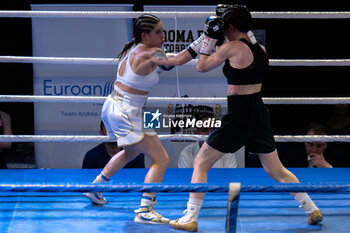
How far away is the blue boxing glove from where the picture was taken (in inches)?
89.7

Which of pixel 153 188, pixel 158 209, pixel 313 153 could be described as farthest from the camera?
pixel 313 153

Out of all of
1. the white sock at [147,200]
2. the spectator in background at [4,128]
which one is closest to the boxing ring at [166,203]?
the white sock at [147,200]

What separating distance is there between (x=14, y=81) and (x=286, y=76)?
2.92 m

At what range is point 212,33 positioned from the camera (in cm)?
229

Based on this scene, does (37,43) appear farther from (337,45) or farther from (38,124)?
(337,45)

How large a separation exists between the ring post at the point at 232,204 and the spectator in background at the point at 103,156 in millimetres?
2199

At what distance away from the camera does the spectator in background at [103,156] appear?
3.96 metres


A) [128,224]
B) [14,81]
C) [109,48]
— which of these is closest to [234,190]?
[128,224]

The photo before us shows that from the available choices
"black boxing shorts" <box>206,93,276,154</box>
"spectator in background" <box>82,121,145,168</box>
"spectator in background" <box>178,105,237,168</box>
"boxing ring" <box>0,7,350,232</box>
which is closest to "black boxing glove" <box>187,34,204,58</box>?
"black boxing shorts" <box>206,93,276,154</box>

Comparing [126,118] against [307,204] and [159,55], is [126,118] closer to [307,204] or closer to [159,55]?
[159,55]

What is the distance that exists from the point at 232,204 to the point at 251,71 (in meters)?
0.81

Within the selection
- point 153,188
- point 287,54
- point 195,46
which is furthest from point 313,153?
point 153,188

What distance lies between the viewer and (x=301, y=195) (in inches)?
97.4

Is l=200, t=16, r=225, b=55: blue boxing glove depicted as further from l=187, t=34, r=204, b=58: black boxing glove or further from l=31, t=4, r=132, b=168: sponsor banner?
l=31, t=4, r=132, b=168: sponsor banner
